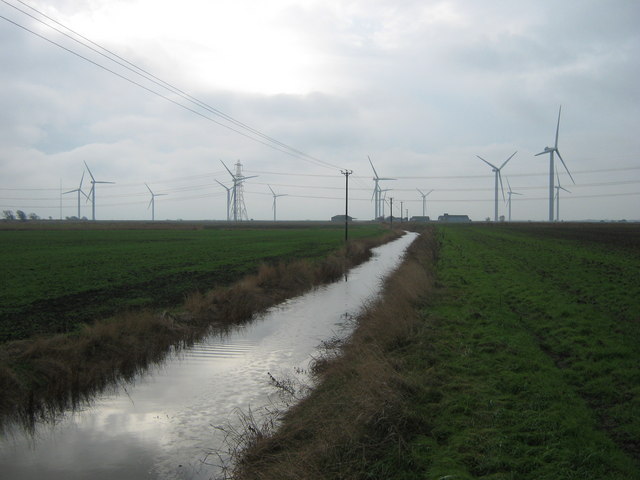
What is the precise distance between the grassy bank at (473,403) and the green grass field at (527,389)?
27 mm

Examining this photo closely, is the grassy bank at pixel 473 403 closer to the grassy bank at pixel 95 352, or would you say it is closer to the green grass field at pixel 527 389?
the green grass field at pixel 527 389

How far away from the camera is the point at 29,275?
25.3 meters

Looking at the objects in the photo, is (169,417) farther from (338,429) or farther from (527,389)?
(527,389)

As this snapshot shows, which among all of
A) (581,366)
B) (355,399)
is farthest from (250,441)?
(581,366)

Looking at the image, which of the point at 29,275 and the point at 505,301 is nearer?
the point at 505,301

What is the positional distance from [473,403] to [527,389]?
4.09 ft

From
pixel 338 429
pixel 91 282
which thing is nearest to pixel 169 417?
pixel 338 429

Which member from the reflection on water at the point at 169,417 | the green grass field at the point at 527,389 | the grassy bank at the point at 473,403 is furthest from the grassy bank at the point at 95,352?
the green grass field at the point at 527,389

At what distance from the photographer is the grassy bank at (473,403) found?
666cm

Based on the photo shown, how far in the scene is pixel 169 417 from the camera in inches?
402

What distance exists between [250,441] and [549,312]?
11.9 m

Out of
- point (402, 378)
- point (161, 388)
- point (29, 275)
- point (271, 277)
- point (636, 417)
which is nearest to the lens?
point (636, 417)

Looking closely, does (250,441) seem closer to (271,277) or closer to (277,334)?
(277,334)

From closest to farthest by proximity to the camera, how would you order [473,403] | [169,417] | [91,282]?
[473,403]
[169,417]
[91,282]
